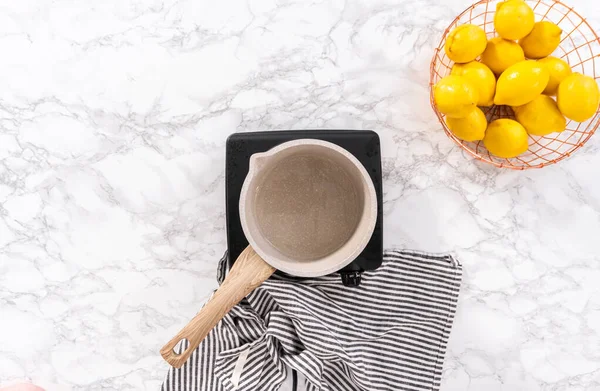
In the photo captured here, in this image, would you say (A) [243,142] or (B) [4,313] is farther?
(B) [4,313]

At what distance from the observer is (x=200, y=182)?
842mm

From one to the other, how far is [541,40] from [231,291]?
1.86 ft

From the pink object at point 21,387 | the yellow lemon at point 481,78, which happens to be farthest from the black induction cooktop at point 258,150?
the pink object at point 21,387

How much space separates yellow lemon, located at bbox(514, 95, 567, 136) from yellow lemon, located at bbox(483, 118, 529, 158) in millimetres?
16

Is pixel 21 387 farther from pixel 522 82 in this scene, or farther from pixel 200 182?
pixel 522 82

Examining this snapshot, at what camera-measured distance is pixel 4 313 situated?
0.88m

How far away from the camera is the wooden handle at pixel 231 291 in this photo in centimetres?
66

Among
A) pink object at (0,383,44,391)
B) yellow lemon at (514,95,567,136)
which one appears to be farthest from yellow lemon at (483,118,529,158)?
pink object at (0,383,44,391)

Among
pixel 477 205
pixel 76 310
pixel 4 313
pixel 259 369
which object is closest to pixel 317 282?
pixel 259 369

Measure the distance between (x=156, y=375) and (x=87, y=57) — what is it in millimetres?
572

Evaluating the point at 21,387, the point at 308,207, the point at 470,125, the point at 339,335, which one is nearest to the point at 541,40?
the point at 470,125

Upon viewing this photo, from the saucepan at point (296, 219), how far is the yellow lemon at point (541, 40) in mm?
322

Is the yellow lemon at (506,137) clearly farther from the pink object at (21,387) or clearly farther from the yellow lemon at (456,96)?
the pink object at (21,387)

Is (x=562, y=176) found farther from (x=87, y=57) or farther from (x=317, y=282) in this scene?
(x=87, y=57)
